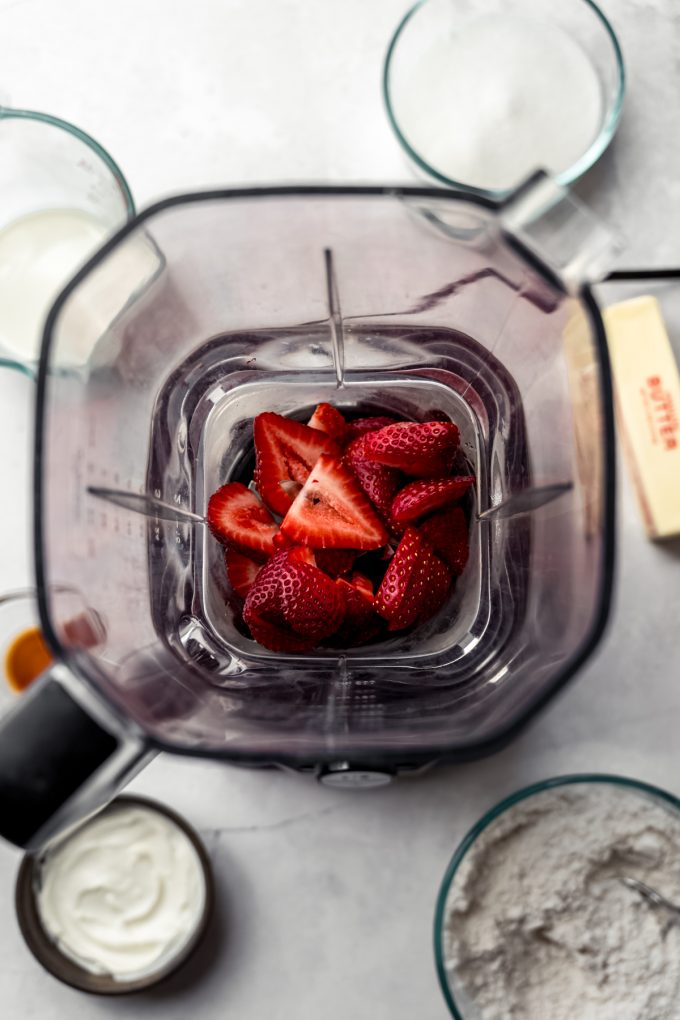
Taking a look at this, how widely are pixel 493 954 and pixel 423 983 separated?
66mm

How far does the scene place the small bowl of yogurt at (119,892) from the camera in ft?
2.31

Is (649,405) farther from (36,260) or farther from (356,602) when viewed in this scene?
(36,260)

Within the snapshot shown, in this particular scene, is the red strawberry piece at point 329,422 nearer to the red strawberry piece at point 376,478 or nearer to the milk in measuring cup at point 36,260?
the red strawberry piece at point 376,478

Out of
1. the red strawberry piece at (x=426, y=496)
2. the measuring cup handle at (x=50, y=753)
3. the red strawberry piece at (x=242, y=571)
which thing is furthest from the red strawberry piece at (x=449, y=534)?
the measuring cup handle at (x=50, y=753)

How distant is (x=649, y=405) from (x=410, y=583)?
272 millimetres

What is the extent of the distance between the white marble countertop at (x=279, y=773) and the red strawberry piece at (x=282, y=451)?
0.75 feet

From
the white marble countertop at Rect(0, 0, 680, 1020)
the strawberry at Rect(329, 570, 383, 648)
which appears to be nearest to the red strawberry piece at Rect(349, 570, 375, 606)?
the strawberry at Rect(329, 570, 383, 648)

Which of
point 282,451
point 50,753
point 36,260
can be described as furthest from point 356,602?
point 36,260

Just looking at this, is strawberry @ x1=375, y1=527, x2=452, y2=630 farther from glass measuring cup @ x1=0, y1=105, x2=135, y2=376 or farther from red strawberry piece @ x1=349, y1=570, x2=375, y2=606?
glass measuring cup @ x1=0, y1=105, x2=135, y2=376

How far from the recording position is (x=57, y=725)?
43 centimetres

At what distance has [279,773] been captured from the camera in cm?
73

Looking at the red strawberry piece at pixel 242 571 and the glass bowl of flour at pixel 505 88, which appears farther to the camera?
the glass bowl of flour at pixel 505 88

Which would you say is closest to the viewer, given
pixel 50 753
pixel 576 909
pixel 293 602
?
pixel 50 753

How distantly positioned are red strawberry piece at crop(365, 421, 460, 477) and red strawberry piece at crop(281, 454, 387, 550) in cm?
3
